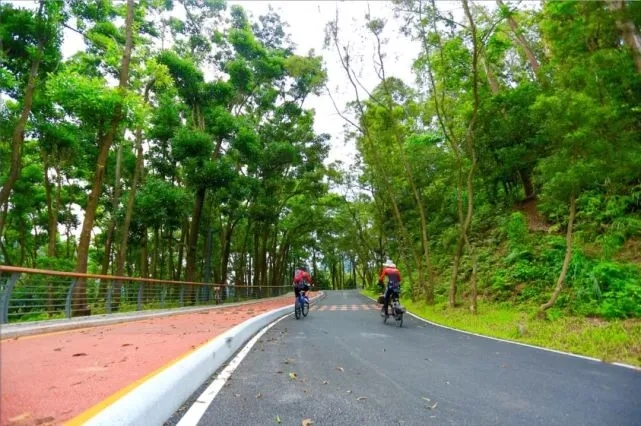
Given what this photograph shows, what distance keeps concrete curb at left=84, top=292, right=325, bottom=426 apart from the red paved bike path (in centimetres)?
31

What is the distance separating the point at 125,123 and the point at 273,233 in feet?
105

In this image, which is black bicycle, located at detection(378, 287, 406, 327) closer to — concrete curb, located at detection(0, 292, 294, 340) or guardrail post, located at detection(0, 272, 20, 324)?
concrete curb, located at detection(0, 292, 294, 340)

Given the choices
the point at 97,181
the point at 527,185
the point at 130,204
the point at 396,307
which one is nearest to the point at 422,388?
the point at 396,307

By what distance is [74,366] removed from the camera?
5.31 metres

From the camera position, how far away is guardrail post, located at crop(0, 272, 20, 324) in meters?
7.77

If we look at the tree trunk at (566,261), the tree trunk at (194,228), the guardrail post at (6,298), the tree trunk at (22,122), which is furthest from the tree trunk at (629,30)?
the tree trunk at (194,228)

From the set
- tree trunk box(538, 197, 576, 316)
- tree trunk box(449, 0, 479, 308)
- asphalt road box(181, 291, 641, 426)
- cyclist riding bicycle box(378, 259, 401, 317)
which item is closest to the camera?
asphalt road box(181, 291, 641, 426)

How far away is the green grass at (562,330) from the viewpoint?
813cm

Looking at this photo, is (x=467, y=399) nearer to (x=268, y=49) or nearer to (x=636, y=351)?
(x=636, y=351)

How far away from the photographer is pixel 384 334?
10.8 metres

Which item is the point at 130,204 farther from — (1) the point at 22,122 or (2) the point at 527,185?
(2) the point at 527,185

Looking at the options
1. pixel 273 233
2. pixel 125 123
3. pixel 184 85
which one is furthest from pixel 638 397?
pixel 273 233

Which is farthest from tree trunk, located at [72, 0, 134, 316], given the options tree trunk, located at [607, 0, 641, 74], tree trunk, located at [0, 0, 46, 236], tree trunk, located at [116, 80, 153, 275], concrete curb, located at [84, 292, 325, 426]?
tree trunk, located at [607, 0, 641, 74]

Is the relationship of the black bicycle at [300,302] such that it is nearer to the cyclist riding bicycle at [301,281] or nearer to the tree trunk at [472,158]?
the cyclist riding bicycle at [301,281]
